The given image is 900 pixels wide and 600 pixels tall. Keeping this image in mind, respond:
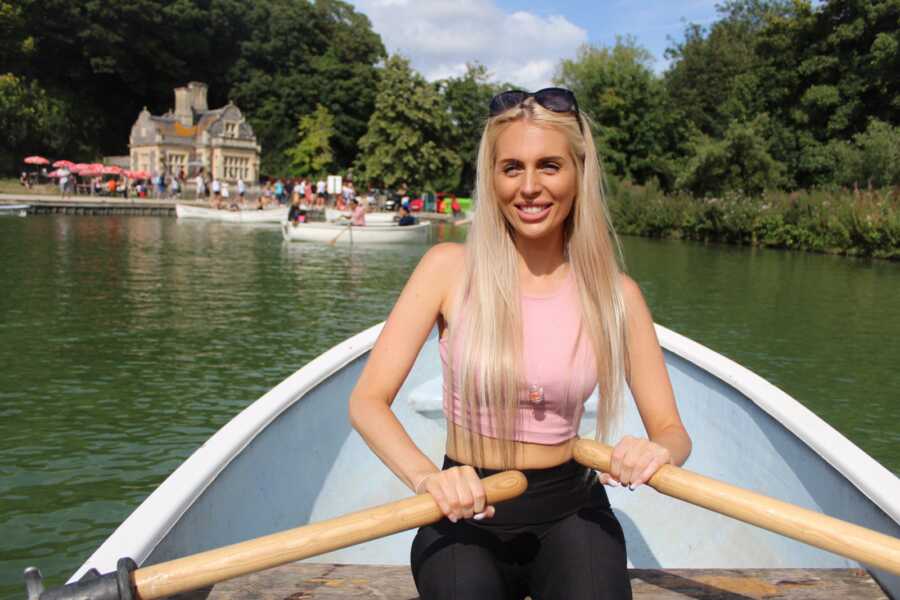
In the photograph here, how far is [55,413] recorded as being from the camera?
6488 millimetres

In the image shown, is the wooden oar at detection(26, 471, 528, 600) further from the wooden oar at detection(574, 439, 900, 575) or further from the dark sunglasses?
the dark sunglasses

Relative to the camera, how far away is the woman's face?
195cm

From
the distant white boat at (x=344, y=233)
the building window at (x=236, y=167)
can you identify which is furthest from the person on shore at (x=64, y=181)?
the distant white boat at (x=344, y=233)

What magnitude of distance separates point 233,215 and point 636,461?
33.3 meters

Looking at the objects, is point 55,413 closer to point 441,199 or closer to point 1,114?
point 441,199

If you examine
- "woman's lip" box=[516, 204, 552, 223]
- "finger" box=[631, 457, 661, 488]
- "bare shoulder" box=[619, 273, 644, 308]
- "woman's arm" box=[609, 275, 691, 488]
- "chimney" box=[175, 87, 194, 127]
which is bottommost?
"finger" box=[631, 457, 661, 488]

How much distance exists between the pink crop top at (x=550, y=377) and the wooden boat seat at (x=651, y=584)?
57 centimetres

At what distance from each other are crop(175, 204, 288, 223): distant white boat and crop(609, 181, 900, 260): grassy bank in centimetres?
1416

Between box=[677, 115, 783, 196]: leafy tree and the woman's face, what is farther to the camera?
box=[677, 115, 783, 196]: leafy tree

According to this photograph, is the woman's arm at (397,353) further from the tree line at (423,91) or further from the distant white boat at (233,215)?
the distant white boat at (233,215)

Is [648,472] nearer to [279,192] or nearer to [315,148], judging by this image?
[279,192]

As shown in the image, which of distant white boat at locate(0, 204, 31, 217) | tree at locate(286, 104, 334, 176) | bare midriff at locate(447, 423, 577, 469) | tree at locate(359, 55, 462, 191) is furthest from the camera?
tree at locate(286, 104, 334, 176)

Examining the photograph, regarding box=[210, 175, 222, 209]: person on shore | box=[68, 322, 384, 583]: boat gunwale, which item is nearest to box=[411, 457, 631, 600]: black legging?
box=[68, 322, 384, 583]: boat gunwale

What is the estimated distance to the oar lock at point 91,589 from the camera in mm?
1581
